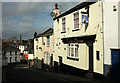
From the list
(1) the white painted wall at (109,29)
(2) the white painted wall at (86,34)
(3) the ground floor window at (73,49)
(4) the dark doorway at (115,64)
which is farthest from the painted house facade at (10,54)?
(4) the dark doorway at (115,64)

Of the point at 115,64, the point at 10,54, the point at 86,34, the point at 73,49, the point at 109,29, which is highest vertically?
the point at 109,29

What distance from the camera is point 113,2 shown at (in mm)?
9797

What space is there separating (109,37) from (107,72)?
241 centimetres

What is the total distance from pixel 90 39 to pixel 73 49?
118 inches

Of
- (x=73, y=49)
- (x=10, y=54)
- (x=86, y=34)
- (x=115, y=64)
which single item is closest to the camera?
(x=115, y=64)

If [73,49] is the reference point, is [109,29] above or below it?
above

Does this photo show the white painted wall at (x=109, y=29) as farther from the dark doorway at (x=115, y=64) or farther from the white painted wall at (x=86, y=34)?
the white painted wall at (x=86, y=34)

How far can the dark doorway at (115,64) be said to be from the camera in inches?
366

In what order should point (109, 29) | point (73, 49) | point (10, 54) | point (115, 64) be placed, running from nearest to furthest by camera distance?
point (115, 64)
point (109, 29)
point (73, 49)
point (10, 54)

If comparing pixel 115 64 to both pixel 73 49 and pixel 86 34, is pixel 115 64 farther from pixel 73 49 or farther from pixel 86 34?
pixel 73 49

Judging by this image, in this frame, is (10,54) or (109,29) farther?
(10,54)

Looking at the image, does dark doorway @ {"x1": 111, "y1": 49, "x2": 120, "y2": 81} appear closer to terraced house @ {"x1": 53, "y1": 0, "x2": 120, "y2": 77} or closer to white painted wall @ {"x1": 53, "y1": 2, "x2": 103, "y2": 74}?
terraced house @ {"x1": 53, "y1": 0, "x2": 120, "y2": 77}

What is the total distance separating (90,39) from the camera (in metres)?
11.9

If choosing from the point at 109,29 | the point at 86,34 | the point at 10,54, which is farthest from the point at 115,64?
the point at 10,54
